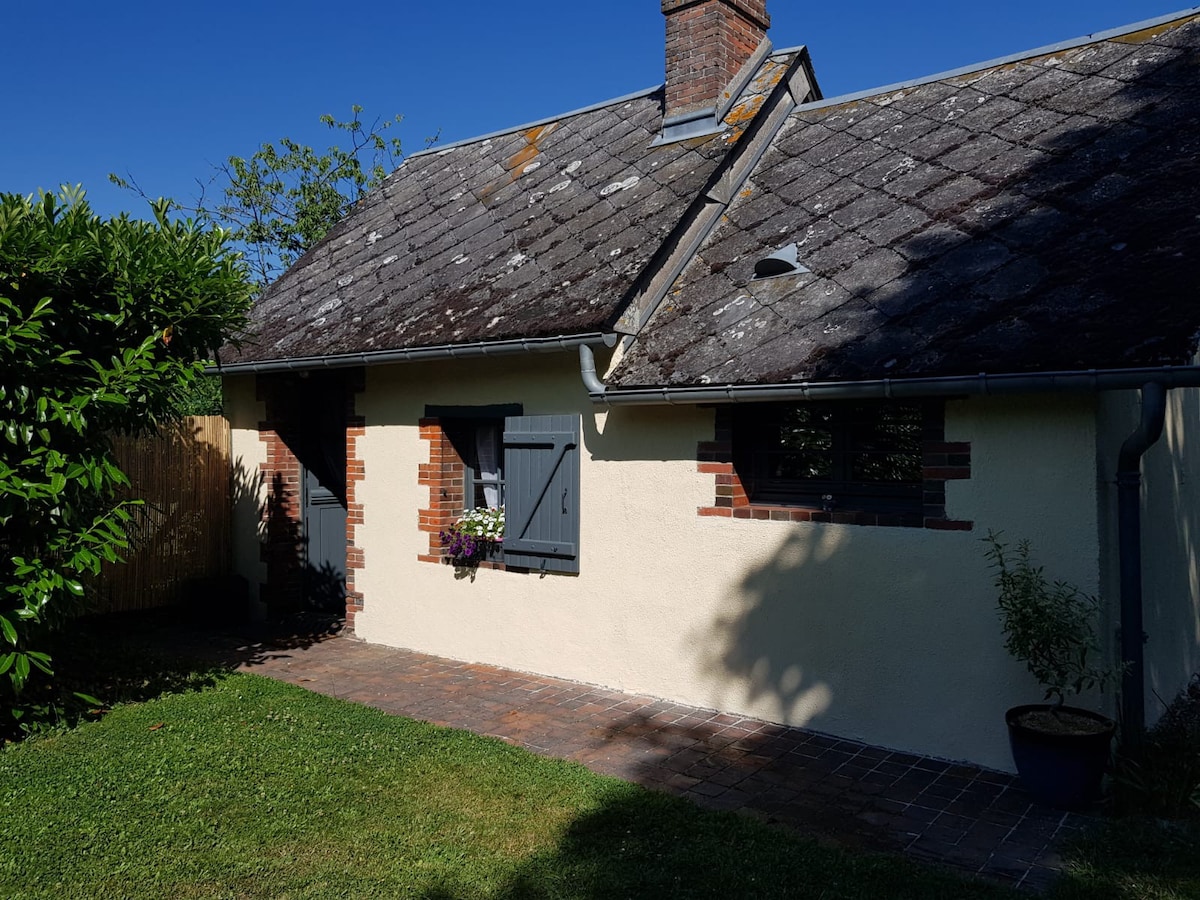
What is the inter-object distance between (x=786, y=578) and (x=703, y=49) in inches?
204

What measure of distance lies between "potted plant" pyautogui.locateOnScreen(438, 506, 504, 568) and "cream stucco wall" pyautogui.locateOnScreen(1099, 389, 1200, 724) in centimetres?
441

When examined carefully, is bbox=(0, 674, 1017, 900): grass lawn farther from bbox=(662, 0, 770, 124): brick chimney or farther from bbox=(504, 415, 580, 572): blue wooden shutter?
bbox=(662, 0, 770, 124): brick chimney

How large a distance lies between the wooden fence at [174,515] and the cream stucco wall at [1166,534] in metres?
8.14

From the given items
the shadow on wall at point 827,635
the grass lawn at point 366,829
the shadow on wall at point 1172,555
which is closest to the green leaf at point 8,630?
the grass lawn at point 366,829

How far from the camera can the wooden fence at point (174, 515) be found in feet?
30.0

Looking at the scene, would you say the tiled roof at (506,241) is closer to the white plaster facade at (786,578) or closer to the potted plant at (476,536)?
the white plaster facade at (786,578)

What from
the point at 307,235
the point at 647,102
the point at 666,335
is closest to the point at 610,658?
the point at 666,335

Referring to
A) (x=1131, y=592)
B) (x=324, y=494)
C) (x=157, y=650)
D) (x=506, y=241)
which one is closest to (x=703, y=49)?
(x=506, y=241)

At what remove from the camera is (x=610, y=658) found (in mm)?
6809

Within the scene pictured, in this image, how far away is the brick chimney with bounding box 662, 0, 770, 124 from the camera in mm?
8352

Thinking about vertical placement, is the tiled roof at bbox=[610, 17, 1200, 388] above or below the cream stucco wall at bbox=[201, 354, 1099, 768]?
above

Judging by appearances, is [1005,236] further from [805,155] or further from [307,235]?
[307,235]

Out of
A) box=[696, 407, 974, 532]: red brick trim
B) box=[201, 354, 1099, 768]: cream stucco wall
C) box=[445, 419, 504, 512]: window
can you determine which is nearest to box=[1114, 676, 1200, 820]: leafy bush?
box=[201, 354, 1099, 768]: cream stucco wall

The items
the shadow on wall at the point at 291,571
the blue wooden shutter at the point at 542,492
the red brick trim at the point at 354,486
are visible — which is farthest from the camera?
the shadow on wall at the point at 291,571
